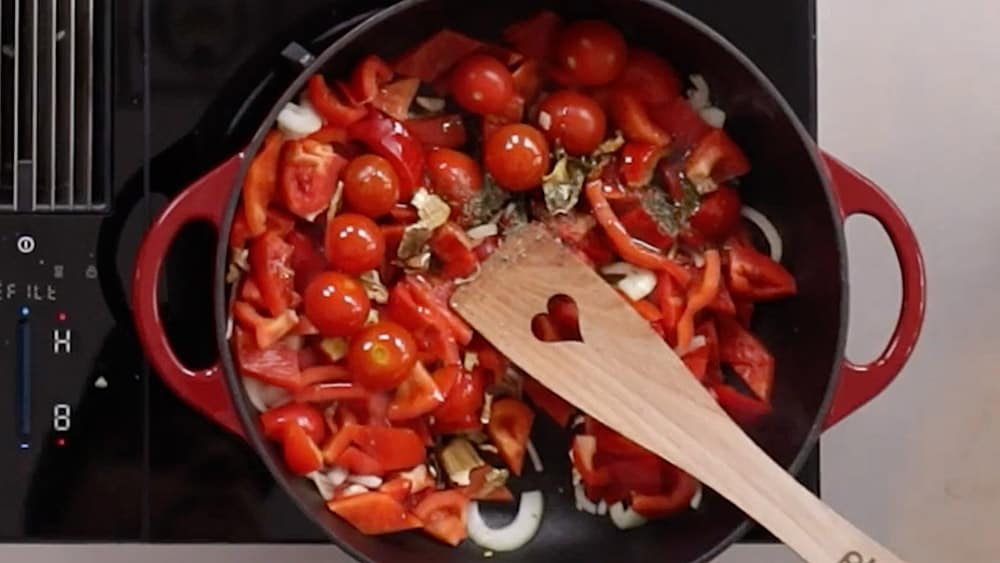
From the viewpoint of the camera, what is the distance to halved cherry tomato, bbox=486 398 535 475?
0.96 meters

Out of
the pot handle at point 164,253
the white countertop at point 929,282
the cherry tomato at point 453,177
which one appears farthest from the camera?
the white countertop at point 929,282

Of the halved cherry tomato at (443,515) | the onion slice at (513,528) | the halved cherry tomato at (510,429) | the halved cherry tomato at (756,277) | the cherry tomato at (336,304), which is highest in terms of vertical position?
the halved cherry tomato at (756,277)

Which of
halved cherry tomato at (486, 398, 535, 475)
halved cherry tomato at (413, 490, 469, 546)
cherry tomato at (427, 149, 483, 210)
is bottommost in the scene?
halved cherry tomato at (413, 490, 469, 546)

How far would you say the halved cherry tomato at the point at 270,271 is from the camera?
35.6 inches

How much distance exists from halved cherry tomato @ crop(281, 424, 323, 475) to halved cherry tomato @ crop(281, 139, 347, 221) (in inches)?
5.6

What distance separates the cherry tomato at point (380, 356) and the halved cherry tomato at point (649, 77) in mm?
232

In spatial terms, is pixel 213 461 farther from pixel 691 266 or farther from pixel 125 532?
pixel 691 266

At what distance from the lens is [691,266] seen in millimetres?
962

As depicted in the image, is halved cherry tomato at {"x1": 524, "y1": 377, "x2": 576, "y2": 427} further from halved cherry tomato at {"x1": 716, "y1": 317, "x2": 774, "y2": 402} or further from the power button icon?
the power button icon

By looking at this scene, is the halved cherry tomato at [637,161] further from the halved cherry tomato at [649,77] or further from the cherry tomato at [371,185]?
the cherry tomato at [371,185]

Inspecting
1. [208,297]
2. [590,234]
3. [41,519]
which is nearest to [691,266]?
[590,234]

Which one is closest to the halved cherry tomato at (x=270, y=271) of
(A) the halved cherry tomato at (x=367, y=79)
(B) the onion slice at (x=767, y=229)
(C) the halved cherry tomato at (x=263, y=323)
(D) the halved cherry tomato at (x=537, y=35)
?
(C) the halved cherry tomato at (x=263, y=323)

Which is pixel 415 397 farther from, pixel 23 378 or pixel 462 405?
pixel 23 378

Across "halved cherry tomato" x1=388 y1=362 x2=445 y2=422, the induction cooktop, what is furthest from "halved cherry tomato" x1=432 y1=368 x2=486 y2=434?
the induction cooktop
